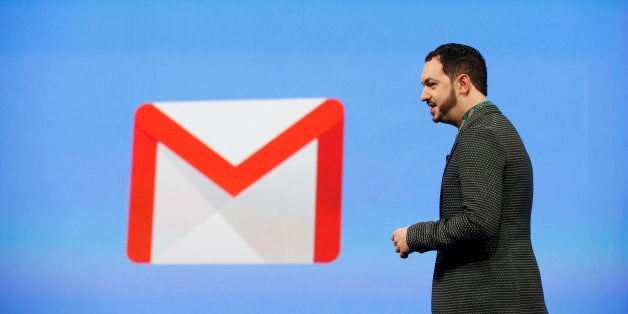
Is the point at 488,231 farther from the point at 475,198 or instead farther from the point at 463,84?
the point at 463,84

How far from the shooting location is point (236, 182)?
7.76 ft

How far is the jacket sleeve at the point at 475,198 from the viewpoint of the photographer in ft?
4.22

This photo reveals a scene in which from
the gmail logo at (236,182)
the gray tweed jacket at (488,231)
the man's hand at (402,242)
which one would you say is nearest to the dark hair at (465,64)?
the gray tweed jacket at (488,231)

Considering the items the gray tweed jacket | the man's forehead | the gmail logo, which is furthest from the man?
the gmail logo

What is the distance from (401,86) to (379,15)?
0.78ft

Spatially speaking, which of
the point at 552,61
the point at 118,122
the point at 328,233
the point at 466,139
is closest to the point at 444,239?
the point at 466,139

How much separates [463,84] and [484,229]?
312 millimetres

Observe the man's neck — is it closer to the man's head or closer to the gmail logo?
the man's head

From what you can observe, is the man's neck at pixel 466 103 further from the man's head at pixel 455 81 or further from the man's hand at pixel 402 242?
the man's hand at pixel 402 242

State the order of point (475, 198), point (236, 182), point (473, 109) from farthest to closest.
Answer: point (236, 182), point (473, 109), point (475, 198)

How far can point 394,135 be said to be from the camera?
2.31m

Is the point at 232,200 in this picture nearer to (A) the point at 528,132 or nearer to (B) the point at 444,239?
(A) the point at 528,132

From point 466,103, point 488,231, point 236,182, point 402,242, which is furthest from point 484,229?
point 236,182

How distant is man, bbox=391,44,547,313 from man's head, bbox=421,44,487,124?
0.06 meters
